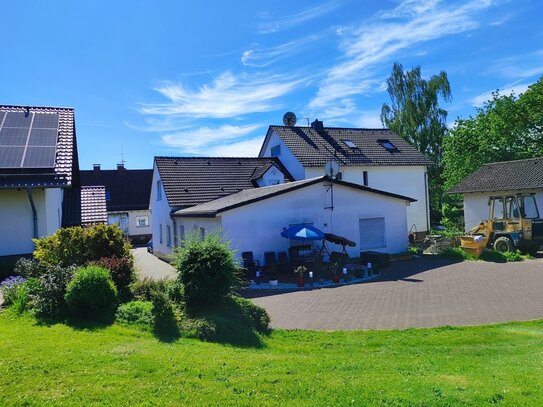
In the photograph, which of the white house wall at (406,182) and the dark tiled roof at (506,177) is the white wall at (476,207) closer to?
the dark tiled roof at (506,177)

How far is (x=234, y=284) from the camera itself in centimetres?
975

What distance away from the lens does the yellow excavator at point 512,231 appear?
20.7 meters

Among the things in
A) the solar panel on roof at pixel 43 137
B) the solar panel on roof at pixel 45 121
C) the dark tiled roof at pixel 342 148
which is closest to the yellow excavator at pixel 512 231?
the dark tiled roof at pixel 342 148

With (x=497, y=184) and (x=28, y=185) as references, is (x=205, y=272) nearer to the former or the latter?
(x=28, y=185)

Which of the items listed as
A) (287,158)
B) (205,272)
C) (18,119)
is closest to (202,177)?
(287,158)

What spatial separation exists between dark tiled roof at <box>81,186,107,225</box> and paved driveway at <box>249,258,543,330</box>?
7646mm

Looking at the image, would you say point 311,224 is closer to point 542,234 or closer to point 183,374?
point 542,234

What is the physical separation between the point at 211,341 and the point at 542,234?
19.1m

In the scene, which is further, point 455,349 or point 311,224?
point 311,224

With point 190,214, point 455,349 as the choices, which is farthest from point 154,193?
point 455,349

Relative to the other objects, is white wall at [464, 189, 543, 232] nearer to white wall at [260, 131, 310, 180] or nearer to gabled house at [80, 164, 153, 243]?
white wall at [260, 131, 310, 180]

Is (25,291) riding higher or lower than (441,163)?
lower

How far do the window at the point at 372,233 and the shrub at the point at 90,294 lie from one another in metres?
14.1

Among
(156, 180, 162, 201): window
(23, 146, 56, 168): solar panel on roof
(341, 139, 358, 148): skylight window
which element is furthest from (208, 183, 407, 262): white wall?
(341, 139, 358, 148): skylight window
